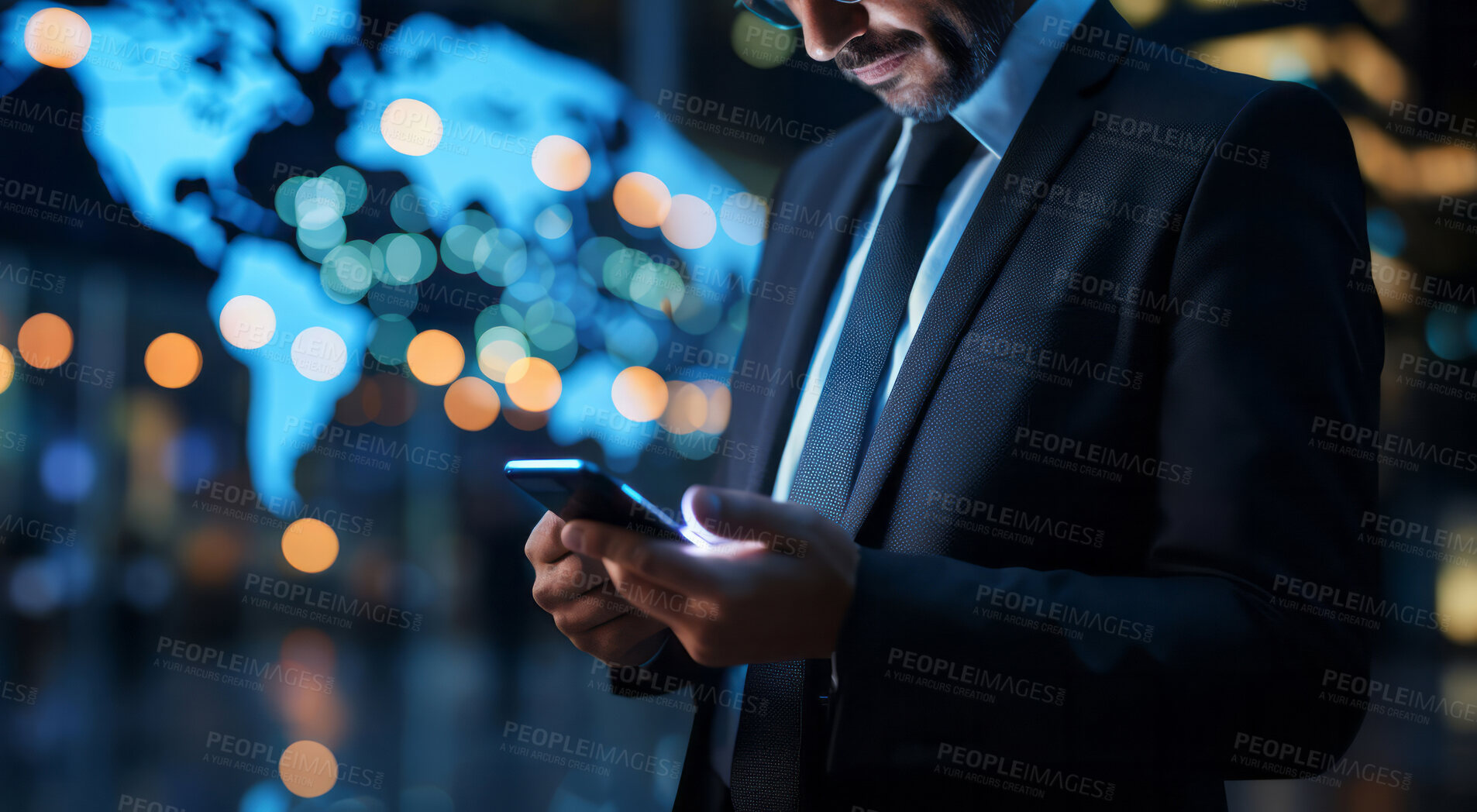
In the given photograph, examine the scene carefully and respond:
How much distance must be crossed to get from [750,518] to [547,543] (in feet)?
1.56

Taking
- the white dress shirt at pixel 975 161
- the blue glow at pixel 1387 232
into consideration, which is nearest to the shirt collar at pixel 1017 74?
the white dress shirt at pixel 975 161

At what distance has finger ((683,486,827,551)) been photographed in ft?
2.64

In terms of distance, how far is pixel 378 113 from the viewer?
2.81 m

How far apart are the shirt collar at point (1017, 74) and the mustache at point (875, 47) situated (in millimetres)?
142

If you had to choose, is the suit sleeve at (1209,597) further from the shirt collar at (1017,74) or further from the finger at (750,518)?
the shirt collar at (1017,74)

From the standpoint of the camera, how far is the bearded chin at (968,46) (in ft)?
4.13

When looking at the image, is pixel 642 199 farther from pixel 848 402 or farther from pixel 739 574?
pixel 739 574

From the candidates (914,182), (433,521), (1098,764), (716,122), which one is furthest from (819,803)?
(433,521)

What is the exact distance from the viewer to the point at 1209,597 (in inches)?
35.7

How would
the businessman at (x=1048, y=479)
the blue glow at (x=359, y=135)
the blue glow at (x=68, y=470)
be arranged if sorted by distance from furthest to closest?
the blue glow at (x=68, y=470)
the blue glow at (x=359, y=135)
the businessman at (x=1048, y=479)

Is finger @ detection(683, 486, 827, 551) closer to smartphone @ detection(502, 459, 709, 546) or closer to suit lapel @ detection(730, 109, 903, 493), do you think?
smartphone @ detection(502, 459, 709, 546)

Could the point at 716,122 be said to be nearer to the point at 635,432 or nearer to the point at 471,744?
the point at 635,432

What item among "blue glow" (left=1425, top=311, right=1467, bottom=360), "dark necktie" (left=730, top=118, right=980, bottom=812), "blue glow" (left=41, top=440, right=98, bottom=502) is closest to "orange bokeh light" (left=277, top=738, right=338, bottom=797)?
"blue glow" (left=41, top=440, right=98, bottom=502)

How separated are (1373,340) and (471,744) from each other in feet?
16.4
